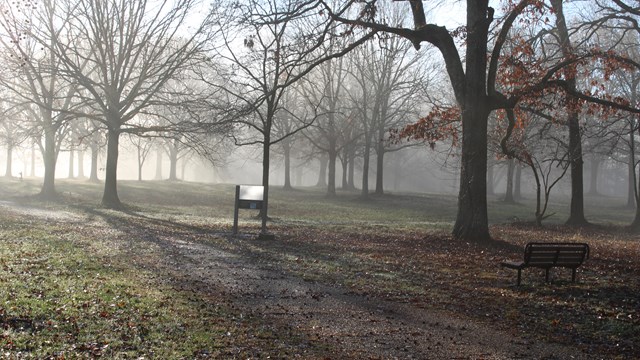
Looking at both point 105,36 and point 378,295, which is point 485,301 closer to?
point 378,295

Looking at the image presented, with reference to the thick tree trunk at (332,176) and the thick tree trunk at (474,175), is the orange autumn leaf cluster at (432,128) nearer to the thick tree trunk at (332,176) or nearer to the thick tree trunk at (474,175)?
the thick tree trunk at (474,175)

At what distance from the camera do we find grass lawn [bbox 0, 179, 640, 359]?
6.66 meters

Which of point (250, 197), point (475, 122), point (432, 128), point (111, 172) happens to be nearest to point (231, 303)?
point (250, 197)

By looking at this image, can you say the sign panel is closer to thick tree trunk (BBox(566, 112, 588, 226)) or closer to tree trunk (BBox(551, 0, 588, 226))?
tree trunk (BBox(551, 0, 588, 226))

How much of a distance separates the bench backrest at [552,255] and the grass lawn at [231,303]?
1.44 feet

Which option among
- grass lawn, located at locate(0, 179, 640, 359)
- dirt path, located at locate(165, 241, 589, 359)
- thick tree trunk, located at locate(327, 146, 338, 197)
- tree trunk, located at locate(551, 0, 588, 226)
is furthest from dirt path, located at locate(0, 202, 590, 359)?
thick tree trunk, located at locate(327, 146, 338, 197)

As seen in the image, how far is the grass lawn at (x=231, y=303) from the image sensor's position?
6664 millimetres

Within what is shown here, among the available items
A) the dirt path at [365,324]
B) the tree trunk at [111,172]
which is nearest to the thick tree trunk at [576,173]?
the dirt path at [365,324]

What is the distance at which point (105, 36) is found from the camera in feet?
86.2

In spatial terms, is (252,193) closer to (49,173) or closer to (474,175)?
(474,175)

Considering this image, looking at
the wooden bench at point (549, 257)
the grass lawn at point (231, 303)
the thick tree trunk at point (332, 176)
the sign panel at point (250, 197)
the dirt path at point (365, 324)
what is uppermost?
the thick tree trunk at point (332, 176)

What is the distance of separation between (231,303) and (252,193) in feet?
25.9

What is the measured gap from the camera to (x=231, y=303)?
8.77 meters

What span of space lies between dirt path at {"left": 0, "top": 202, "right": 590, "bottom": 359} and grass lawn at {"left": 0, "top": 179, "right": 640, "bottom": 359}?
0.99ft
